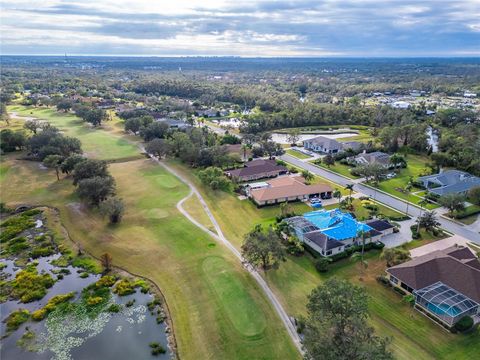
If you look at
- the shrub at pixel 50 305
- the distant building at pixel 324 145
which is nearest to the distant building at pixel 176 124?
the distant building at pixel 324 145

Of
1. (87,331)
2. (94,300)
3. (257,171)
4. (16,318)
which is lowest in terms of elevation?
(87,331)

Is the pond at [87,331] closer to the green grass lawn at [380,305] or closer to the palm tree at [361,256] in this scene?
the green grass lawn at [380,305]

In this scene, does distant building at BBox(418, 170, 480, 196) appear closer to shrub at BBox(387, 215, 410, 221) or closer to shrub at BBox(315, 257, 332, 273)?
shrub at BBox(387, 215, 410, 221)

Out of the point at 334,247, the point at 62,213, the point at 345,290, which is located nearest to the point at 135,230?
the point at 62,213

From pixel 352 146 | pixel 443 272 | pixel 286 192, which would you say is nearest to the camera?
pixel 443 272

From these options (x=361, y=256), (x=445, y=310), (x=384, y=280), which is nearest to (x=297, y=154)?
(x=361, y=256)

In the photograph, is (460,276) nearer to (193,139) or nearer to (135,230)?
(135,230)

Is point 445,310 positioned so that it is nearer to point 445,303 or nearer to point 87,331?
point 445,303
